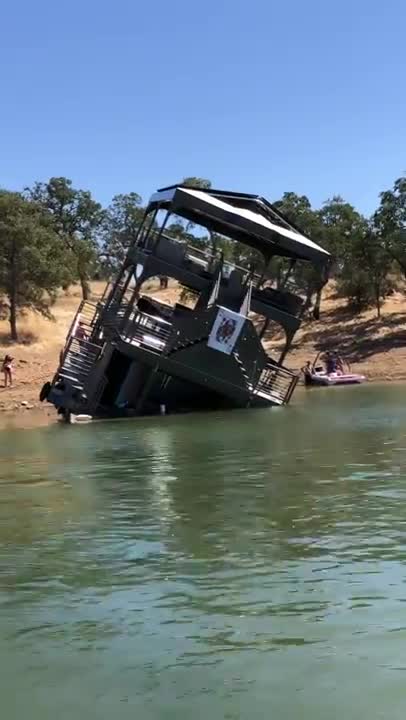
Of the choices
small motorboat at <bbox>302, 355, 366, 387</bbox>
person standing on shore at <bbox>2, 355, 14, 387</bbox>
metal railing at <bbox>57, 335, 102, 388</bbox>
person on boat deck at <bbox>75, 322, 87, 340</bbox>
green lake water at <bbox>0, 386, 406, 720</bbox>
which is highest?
small motorboat at <bbox>302, 355, 366, 387</bbox>

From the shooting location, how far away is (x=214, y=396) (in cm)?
3503

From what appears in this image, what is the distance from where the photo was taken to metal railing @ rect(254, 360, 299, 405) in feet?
115

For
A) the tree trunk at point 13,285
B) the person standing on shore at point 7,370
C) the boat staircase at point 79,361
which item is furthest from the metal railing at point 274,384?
the tree trunk at point 13,285

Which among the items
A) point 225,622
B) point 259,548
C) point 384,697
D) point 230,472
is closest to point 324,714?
point 384,697

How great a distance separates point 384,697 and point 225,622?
2164 millimetres

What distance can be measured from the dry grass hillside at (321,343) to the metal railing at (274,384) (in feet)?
34.6

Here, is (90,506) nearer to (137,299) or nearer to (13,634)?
(13,634)

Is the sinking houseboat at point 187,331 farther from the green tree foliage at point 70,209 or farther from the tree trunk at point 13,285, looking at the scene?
the green tree foliage at point 70,209

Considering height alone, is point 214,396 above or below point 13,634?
above

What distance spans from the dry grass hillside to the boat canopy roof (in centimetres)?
1178

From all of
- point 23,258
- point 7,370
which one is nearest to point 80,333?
point 7,370

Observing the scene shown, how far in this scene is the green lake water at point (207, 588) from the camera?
6.80 metres

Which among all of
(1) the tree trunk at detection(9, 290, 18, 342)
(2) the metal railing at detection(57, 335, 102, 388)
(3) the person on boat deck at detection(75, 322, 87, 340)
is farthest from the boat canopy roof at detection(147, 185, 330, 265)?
(1) the tree trunk at detection(9, 290, 18, 342)

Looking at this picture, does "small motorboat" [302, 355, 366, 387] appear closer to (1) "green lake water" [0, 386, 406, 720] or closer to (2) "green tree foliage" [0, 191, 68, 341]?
(2) "green tree foliage" [0, 191, 68, 341]
